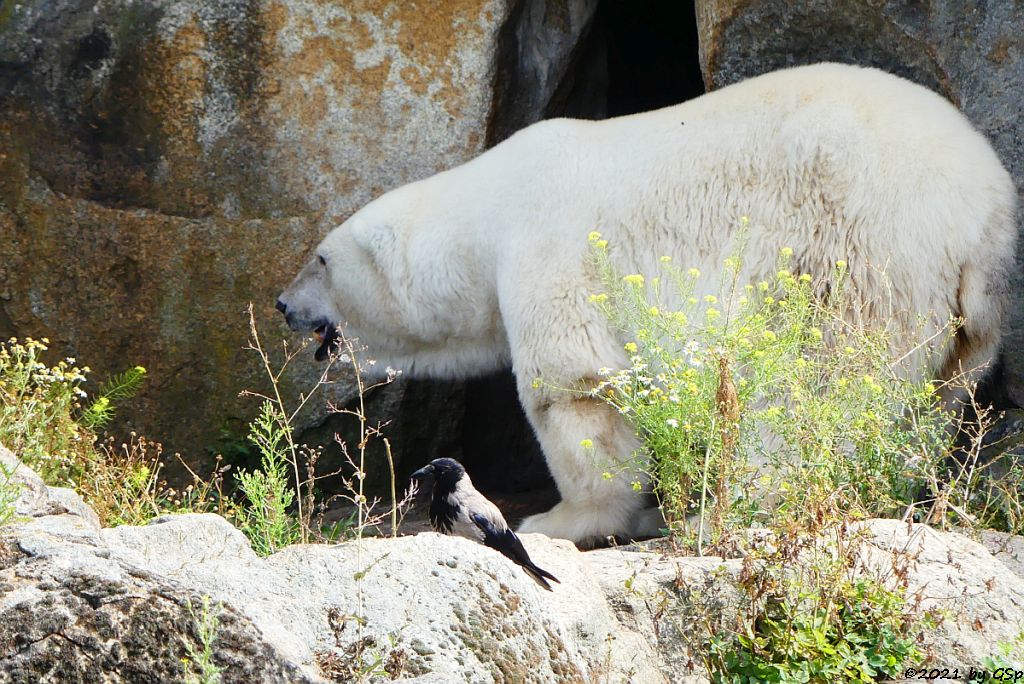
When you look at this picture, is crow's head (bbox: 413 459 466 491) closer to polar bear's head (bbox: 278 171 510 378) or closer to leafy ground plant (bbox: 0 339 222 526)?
leafy ground plant (bbox: 0 339 222 526)

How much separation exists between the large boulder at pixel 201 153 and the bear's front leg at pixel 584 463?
5.46 ft

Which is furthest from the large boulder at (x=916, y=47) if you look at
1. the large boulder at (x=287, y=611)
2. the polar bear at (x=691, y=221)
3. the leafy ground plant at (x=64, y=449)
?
the leafy ground plant at (x=64, y=449)

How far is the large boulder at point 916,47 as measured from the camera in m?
4.93

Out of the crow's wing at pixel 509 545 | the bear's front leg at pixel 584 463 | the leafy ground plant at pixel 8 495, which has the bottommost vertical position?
the bear's front leg at pixel 584 463

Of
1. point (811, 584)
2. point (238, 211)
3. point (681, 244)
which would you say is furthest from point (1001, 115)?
point (238, 211)

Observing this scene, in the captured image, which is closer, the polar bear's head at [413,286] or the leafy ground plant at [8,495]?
the leafy ground plant at [8,495]

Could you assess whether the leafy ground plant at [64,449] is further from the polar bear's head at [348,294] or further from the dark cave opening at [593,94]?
the dark cave opening at [593,94]

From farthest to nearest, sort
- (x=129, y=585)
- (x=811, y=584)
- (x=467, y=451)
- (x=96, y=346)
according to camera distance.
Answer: (x=467, y=451), (x=96, y=346), (x=811, y=584), (x=129, y=585)

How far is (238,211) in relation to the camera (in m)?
6.04

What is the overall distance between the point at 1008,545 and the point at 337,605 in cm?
210

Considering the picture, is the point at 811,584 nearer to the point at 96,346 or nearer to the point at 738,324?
the point at 738,324

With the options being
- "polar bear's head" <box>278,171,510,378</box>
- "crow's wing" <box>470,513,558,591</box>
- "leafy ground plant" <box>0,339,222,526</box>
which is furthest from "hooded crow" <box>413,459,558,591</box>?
"polar bear's head" <box>278,171,510,378</box>

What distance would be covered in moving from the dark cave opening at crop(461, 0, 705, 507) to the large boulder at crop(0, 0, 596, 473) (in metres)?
0.80

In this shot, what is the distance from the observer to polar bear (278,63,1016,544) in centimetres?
431
